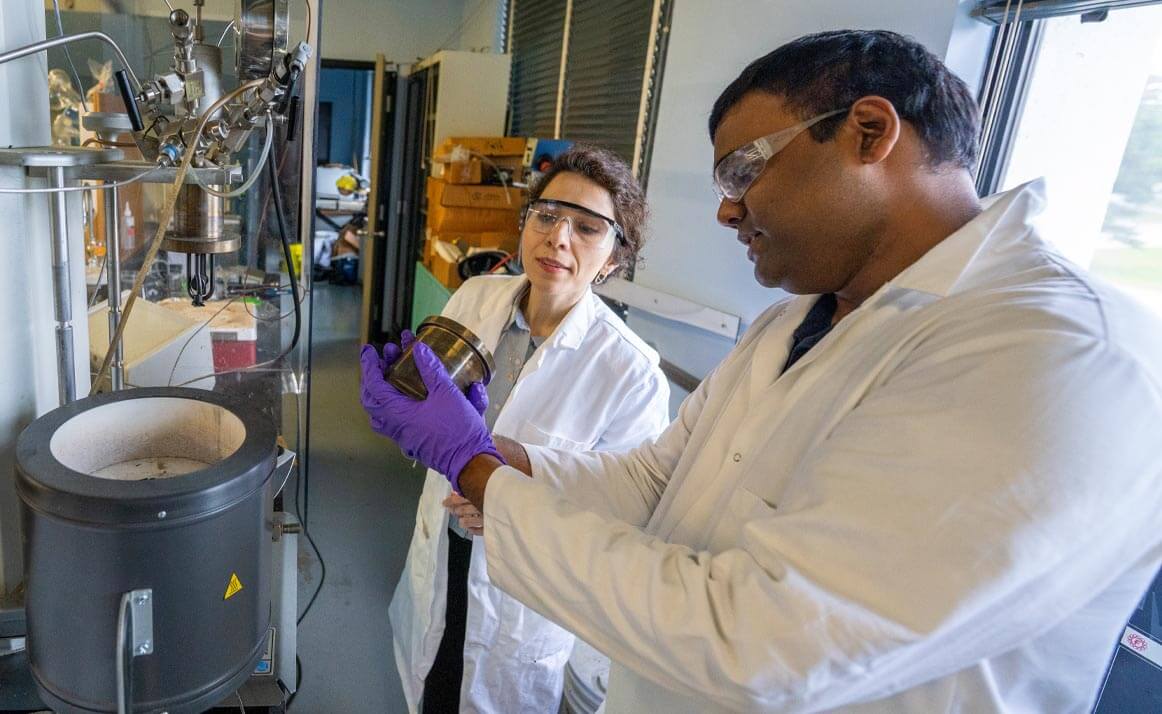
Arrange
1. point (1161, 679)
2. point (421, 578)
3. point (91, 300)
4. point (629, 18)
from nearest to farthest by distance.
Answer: point (1161, 679)
point (91, 300)
point (421, 578)
point (629, 18)

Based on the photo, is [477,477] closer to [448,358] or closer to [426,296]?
[448,358]

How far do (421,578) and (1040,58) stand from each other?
1681 mm

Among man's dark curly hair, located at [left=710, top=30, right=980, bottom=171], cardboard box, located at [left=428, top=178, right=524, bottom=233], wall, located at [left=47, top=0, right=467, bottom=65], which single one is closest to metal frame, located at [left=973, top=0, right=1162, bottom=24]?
man's dark curly hair, located at [left=710, top=30, right=980, bottom=171]

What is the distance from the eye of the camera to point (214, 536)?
0.73 m

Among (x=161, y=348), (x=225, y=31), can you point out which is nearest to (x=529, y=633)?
(x=161, y=348)

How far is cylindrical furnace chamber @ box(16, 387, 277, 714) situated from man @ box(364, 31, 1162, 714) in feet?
0.87

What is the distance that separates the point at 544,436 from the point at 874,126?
2.90ft

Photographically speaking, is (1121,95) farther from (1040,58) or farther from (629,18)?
(629,18)

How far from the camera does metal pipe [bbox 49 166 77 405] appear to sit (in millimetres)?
906

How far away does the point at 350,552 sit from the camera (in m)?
2.46

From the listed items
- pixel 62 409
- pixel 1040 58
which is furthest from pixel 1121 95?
pixel 62 409

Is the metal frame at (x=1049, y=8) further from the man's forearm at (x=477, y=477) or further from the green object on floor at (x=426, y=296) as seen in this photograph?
the green object on floor at (x=426, y=296)

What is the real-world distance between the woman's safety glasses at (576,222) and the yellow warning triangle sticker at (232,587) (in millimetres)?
911

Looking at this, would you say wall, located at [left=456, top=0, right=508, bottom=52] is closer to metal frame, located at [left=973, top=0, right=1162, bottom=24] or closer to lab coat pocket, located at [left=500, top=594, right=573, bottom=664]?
metal frame, located at [left=973, top=0, right=1162, bottom=24]
